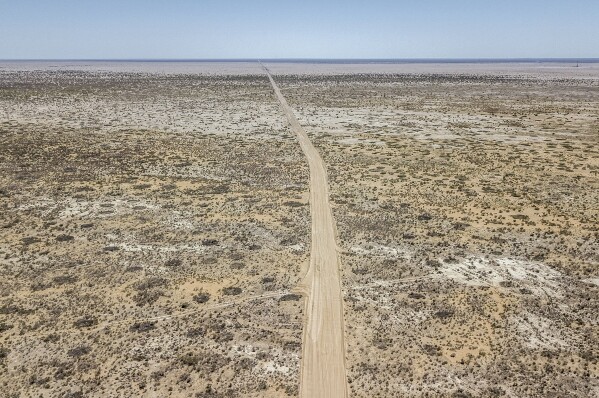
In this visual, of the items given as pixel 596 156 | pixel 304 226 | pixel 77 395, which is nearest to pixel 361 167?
pixel 304 226

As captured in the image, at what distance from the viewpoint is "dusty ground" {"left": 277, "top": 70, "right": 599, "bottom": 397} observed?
1198 centimetres

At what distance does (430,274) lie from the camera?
1691cm

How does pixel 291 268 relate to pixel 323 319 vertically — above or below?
above

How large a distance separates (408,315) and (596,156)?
2820 cm

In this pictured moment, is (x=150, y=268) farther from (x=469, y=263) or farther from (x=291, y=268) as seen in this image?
(x=469, y=263)

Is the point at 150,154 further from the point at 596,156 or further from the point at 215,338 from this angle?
the point at 596,156

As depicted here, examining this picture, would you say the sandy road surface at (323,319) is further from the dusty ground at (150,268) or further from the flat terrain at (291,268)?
the dusty ground at (150,268)

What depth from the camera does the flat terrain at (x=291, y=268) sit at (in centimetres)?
1193

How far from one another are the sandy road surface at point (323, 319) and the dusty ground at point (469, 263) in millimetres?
409

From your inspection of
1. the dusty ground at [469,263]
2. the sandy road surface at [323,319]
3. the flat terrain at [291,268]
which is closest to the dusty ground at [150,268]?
the flat terrain at [291,268]

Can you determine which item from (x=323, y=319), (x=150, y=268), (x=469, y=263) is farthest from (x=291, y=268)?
(x=469, y=263)

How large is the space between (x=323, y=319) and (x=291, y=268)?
3.56 metres

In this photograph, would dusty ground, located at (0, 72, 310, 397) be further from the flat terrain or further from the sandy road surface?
the sandy road surface

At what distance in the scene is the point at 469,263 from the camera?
58.0ft
